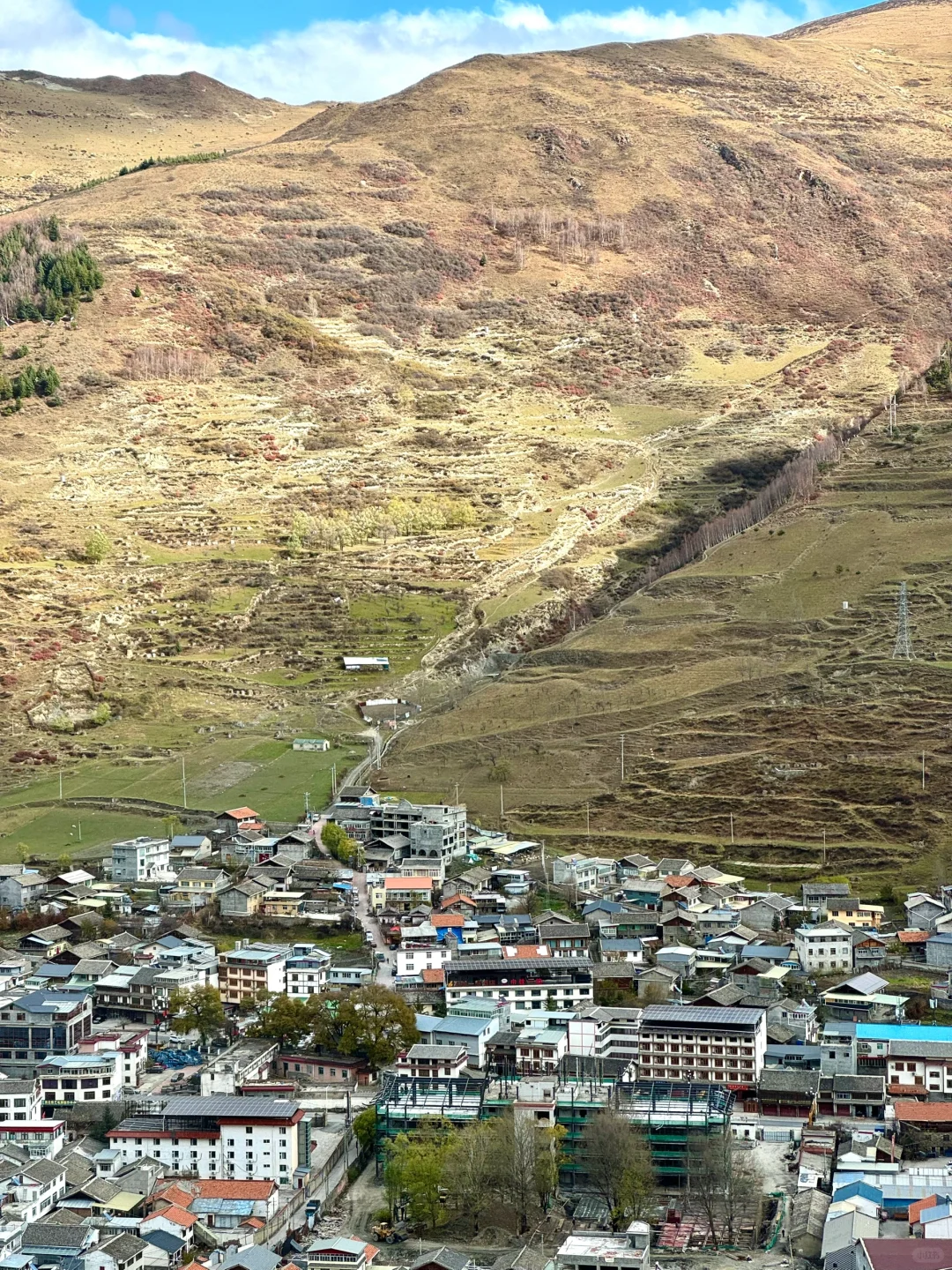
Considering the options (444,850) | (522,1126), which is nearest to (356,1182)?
(522,1126)

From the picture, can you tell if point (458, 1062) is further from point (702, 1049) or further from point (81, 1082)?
point (81, 1082)

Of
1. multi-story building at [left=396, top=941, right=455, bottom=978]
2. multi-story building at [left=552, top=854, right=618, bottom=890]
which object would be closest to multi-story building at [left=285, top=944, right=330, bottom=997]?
multi-story building at [left=396, top=941, right=455, bottom=978]

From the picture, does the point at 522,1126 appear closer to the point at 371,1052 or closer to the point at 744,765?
the point at 371,1052

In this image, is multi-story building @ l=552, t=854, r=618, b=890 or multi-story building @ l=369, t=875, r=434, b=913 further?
multi-story building @ l=552, t=854, r=618, b=890

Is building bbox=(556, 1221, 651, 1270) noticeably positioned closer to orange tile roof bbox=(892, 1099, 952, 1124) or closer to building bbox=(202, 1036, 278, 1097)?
orange tile roof bbox=(892, 1099, 952, 1124)

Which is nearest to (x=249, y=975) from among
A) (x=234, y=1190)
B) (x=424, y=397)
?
(x=234, y=1190)
